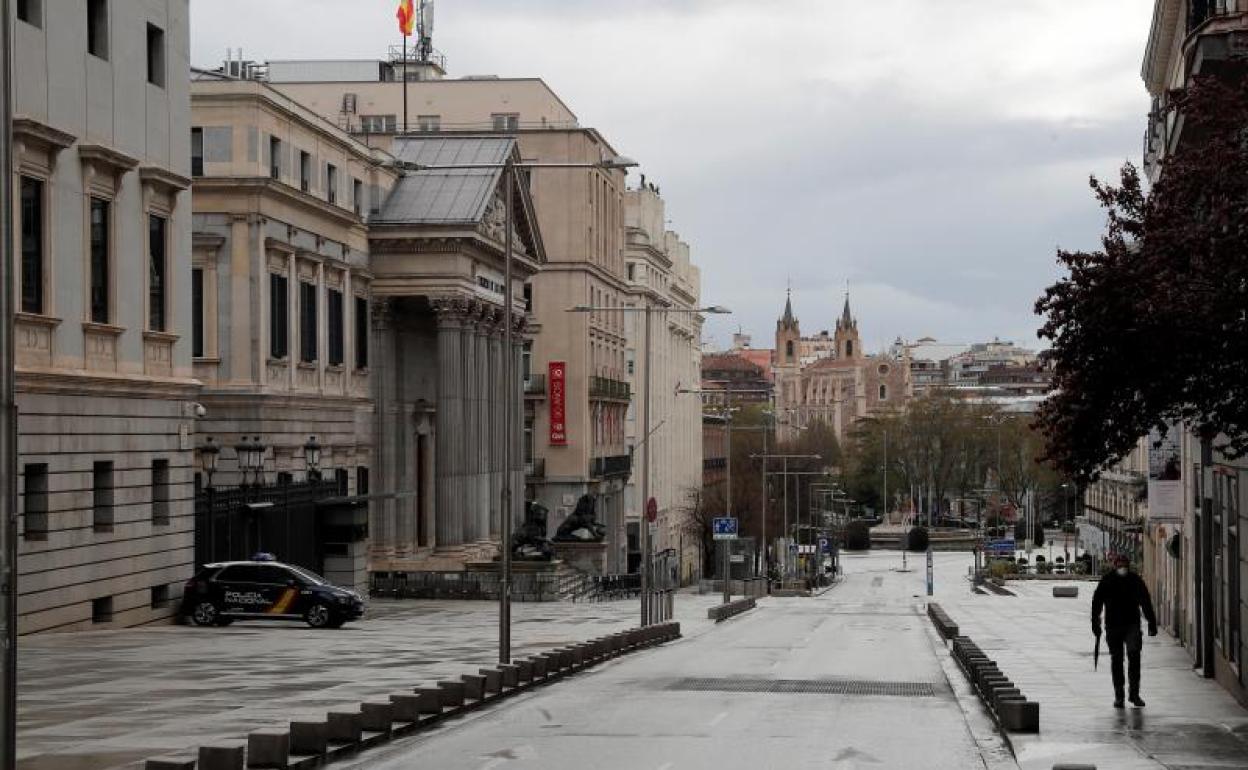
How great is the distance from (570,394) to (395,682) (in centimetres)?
7007

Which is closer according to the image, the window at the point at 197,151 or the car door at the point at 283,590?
the car door at the point at 283,590

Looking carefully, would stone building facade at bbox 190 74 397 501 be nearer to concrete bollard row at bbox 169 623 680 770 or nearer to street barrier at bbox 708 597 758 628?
street barrier at bbox 708 597 758 628

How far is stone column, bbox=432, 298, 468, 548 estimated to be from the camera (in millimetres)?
72625

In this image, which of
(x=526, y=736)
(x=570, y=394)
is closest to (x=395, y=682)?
(x=526, y=736)

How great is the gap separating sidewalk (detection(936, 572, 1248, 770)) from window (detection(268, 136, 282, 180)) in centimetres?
2413

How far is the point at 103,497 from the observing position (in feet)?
135

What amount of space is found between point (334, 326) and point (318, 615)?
22399mm

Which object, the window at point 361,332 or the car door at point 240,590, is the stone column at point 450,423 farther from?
the car door at point 240,590

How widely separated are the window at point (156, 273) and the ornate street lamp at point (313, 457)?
14036 millimetres

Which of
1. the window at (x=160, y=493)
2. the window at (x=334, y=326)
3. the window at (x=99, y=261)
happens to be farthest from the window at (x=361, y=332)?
the window at (x=99, y=261)

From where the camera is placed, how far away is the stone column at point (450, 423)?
7262 centimetres

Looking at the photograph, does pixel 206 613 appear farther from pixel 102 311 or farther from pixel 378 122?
pixel 378 122

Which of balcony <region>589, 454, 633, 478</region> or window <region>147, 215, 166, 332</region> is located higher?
window <region>147, 215, 166, 332</region>

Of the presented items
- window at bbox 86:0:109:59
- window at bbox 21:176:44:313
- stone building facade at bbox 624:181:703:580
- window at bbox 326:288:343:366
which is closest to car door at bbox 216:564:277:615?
window at bbox 21:176:44:313
